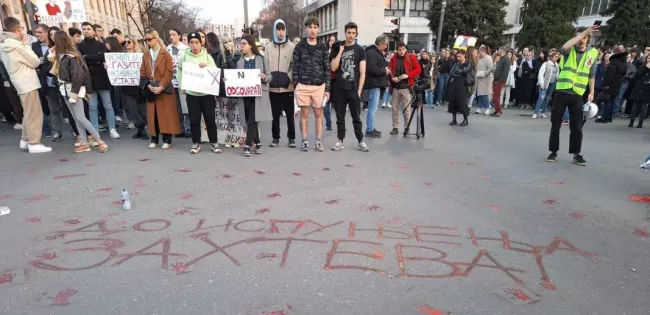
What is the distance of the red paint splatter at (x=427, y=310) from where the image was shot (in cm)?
251

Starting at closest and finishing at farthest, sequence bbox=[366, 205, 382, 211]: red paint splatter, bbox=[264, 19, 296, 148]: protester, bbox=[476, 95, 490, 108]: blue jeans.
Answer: bbox=[366, 205, 382, 211]: red paint splatter < bbox=[264, 19, 296, 148]: protester < bbox=[476, 95, 490, 108]: blue jeans

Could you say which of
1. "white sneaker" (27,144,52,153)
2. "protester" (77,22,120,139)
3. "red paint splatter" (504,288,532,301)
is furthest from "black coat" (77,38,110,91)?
"red paint splatter" (504,288,532,301)

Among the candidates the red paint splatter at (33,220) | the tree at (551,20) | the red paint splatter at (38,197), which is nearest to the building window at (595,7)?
the tree at (551,20)

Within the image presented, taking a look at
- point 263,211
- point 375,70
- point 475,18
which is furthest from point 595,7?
point 263,211

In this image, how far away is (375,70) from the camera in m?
7.56

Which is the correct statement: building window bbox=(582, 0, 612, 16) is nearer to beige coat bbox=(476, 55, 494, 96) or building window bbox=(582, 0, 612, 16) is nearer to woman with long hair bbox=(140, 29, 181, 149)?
beige coat bbox=(476, 55, 494, 96)

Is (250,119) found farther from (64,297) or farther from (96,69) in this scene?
(64,297)

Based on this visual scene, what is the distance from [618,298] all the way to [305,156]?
175 inches

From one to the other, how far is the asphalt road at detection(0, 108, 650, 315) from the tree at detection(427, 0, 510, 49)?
32142mm

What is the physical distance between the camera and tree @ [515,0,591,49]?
29609 millimetres

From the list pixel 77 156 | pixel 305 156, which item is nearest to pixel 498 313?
pixel 305 156

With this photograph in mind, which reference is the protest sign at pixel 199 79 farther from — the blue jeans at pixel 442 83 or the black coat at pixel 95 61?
the blue jeans at pixel 442 83

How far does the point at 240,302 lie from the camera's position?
2586mm

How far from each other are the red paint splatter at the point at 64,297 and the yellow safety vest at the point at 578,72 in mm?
6514
